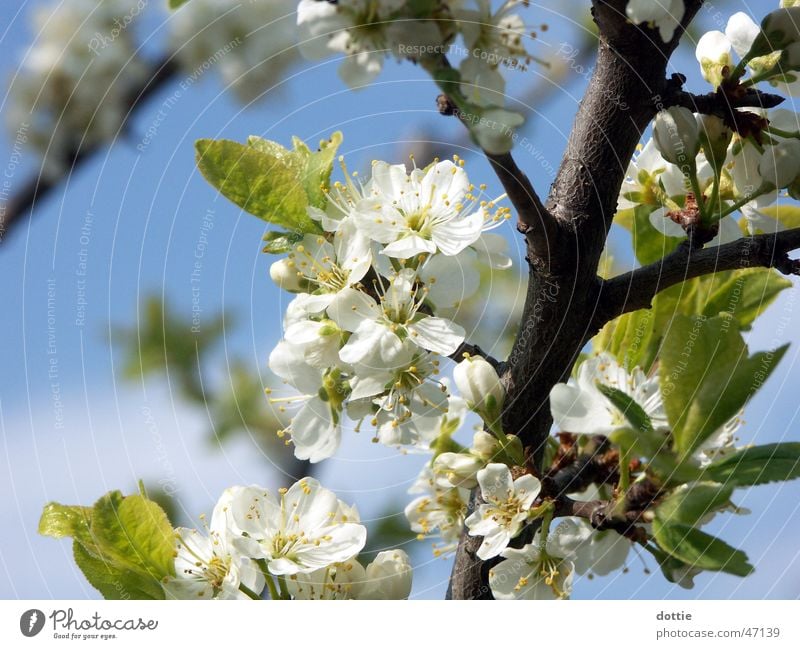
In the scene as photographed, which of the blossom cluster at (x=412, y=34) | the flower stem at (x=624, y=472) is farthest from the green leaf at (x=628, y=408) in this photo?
the blossom cluster at (x=412, y=34)

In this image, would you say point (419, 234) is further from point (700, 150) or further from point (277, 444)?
point (277, 444)

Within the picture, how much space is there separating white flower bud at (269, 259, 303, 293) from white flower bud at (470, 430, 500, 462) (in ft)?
0.79

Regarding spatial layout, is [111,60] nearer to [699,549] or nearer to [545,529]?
[545,529]

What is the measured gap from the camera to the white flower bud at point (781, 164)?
876 millimetres

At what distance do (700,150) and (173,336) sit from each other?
807 millimetres

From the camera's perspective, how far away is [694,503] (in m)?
0.70

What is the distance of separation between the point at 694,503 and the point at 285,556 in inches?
16.0

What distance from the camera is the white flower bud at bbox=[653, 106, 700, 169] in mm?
837

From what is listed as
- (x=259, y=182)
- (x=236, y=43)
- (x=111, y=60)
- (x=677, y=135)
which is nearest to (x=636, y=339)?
(x=677, y=135)

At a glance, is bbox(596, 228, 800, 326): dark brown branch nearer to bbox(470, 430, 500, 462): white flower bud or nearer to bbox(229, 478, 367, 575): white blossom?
bbox(470, 430, 500, 462): white flower bud

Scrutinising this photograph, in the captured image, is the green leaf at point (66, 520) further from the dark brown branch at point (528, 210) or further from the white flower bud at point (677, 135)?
the white flower bud at point (677, 135)

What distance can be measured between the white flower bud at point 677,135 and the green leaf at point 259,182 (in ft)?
1.16

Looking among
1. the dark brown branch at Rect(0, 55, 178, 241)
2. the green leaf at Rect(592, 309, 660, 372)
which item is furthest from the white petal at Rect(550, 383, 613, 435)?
the dark brown branch at Rect(0, 55, 178, 241)

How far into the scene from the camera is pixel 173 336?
1.33 meters
